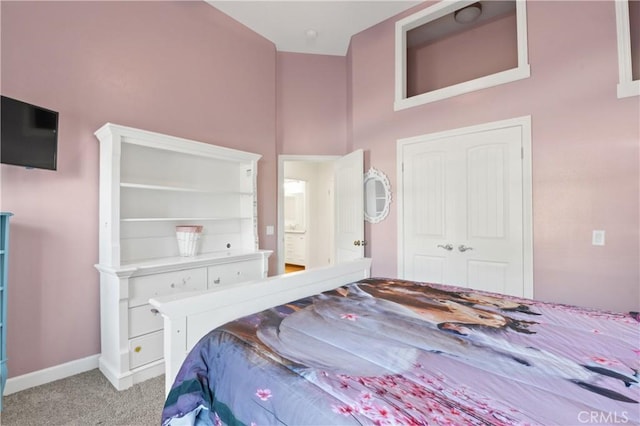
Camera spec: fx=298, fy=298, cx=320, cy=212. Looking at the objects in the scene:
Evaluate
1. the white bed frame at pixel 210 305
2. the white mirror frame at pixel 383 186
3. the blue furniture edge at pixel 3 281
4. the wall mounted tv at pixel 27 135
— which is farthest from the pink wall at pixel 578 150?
the blue furniture edge at pixel 3 281

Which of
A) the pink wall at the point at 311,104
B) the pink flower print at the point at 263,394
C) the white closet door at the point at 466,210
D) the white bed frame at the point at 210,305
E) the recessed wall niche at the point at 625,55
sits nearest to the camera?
the pink flower print at the point at 263,394

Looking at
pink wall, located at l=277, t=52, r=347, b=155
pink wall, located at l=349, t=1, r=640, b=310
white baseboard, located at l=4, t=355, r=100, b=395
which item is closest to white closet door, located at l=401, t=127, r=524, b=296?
pink wall, located at l=349, t=1, r=640, b=310

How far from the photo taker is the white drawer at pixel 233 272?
108 inches

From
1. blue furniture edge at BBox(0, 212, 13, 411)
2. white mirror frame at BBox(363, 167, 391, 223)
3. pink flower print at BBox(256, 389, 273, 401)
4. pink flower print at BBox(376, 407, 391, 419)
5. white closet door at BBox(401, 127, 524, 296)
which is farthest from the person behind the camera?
white mirror frame at BBox(363, 167, 391, 223)

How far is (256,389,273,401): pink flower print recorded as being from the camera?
31.8 inches

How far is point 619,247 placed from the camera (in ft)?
7.21

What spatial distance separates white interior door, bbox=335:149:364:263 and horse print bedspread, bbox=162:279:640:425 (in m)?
2.08

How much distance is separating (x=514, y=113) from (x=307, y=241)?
15.5 feet

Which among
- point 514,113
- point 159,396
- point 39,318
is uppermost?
point 514,113

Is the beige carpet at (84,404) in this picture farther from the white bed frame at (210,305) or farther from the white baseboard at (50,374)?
the white bed frame at (210,305)

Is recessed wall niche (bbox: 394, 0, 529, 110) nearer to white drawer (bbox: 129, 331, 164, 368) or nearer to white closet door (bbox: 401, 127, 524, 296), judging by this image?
white closet door (bbox: 401, 127, 524, 296)

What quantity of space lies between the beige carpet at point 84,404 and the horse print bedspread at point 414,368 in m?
1.23

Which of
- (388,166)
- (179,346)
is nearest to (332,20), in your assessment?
(388,166)

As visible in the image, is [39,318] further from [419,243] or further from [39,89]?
[419,243]
